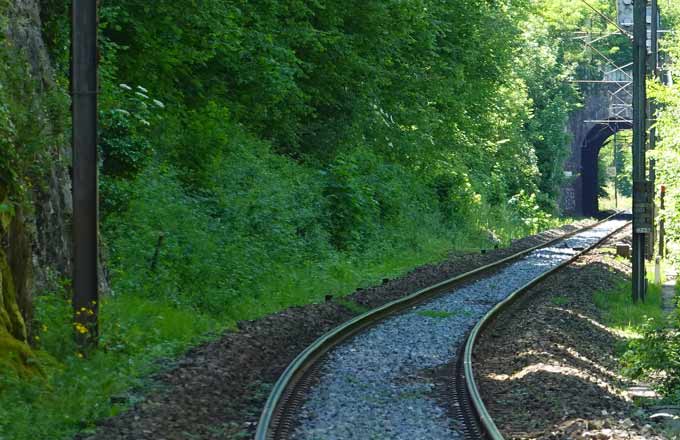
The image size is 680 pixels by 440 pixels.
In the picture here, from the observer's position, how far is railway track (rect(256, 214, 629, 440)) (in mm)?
9727

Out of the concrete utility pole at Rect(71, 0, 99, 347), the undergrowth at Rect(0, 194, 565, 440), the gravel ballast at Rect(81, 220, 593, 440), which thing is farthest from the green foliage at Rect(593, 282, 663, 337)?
→ the concrete utility pole at Rect(71, 0, 99, 347)

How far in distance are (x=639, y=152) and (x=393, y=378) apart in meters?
11.8

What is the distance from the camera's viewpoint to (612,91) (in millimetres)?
73875

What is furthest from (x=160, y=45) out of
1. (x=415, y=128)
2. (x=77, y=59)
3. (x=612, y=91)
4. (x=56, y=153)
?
(x=612, y=91)

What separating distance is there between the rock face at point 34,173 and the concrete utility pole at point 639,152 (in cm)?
1244

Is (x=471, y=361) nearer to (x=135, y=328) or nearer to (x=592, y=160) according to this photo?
(x=135, y=328)

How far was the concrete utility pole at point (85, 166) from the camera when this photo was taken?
1176cm

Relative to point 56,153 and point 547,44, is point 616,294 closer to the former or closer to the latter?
point 56,153

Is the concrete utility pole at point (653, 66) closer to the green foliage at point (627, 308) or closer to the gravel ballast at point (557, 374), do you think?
the green foliage at point (627, 308)

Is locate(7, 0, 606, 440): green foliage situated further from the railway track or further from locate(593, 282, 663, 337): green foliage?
locate(593, 282, 663, 337): green foliage

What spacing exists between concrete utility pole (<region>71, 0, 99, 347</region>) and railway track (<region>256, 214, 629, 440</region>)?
236 cm

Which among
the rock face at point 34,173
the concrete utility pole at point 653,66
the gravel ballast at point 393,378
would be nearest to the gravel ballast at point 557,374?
the gravel ballast at point 393,378

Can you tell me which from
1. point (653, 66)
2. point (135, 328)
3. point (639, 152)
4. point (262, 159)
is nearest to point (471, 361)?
point (135, 328)

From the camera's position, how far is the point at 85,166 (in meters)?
11.8
